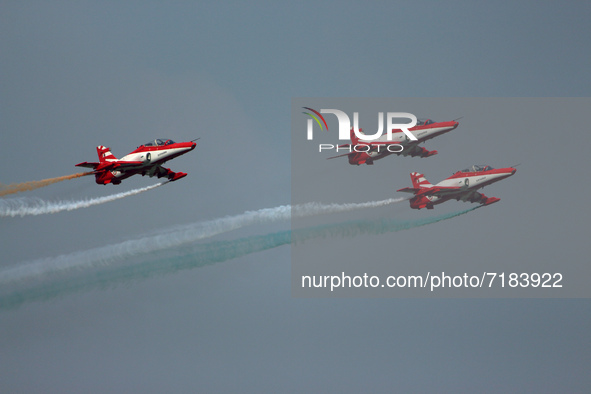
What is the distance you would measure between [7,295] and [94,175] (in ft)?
26.3

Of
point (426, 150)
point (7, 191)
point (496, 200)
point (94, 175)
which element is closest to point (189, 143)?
point (94, 175)

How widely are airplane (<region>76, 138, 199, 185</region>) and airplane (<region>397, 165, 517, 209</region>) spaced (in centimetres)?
1335

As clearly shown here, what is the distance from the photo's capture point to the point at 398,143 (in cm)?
5431

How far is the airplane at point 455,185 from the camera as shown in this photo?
178 ft

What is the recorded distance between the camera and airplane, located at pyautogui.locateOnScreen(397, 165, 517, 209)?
54281 millimetres

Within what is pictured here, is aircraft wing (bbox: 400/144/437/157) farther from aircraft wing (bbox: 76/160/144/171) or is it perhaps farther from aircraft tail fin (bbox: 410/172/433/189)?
aircraft wing (bbox: 76/160/144/171)

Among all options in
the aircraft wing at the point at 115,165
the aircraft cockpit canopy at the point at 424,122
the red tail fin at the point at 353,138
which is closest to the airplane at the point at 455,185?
the aircraft cockpit canopy at the point at 424,122

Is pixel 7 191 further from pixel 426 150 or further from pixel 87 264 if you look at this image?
pixel 426 150

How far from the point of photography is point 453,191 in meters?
54.6

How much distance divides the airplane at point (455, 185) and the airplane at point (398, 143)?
6.31ft

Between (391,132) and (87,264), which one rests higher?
(391,132)

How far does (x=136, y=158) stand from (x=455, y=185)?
18.2m

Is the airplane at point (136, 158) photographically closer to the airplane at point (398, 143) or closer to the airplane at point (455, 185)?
the airplane at point (398, 143)

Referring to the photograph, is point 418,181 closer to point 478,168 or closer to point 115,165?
point 478,168
